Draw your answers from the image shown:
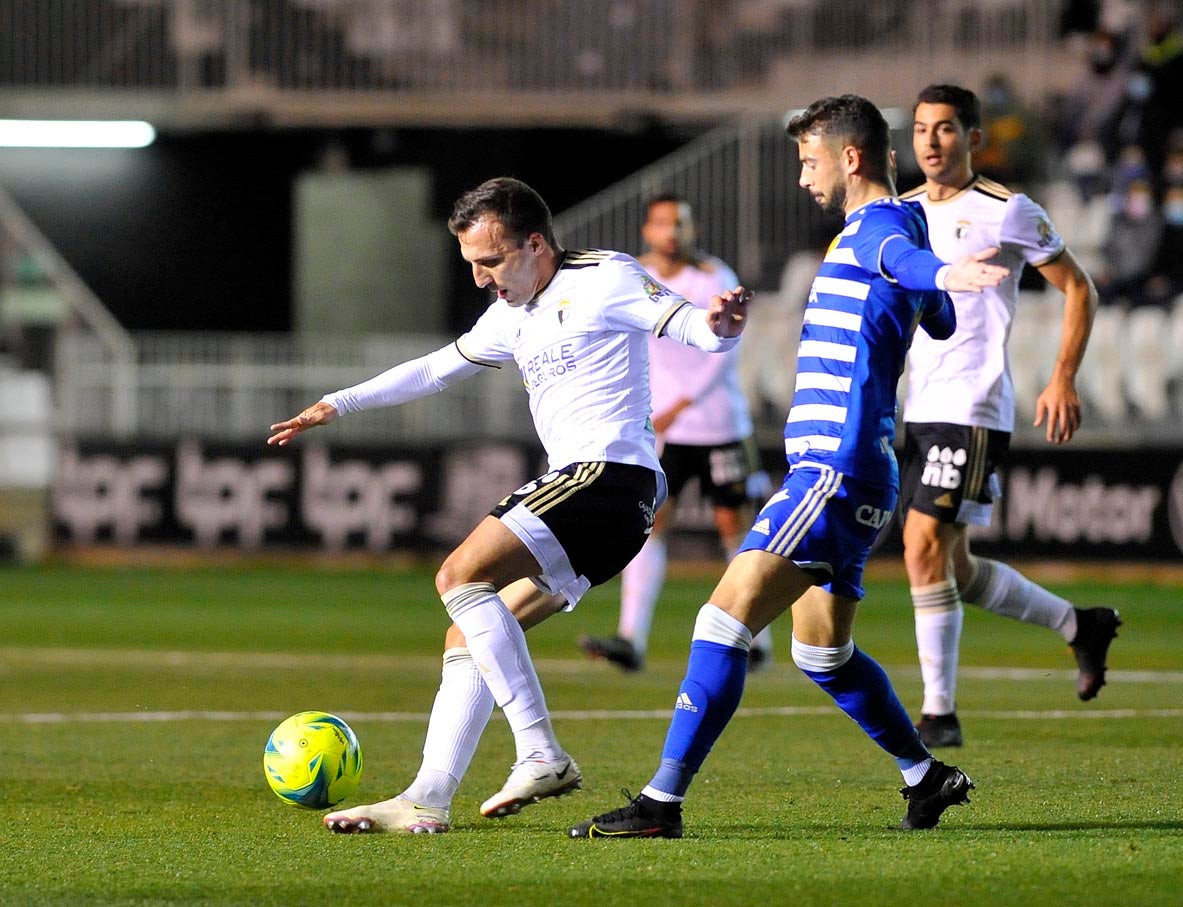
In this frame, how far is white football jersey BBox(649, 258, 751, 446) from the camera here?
10.7 meters

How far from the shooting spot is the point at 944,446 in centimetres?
780

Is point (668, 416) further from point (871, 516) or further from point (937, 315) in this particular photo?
point (871, 516)

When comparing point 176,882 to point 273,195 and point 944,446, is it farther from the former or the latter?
point 273,195

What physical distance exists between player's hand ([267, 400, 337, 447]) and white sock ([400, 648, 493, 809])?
833mm

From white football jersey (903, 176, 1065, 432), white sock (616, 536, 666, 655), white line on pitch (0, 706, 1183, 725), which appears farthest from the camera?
white sock (616, 536, 666, 655)

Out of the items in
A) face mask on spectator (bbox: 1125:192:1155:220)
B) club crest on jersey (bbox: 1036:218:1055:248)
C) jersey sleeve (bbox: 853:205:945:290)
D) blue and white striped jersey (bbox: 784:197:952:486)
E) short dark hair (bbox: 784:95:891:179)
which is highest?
face mask on spectator (bbox: 1125:192:1155:220)

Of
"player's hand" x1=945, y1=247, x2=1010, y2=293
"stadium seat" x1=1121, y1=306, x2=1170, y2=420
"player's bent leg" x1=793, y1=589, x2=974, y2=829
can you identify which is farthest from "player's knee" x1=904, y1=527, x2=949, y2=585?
"stadium seat" x1=1121, y1=306, x2=1170, y2=420

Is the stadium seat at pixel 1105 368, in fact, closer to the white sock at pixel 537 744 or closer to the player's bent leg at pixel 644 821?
the white sock at pixel 537 744

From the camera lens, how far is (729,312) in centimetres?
542

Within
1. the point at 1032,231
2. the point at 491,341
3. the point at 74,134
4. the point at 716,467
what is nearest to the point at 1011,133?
the point at 716,467

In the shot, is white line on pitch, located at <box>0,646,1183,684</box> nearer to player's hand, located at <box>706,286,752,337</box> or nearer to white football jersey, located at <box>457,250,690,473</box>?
white football jersey, located at <box>457,250,690,473</box>

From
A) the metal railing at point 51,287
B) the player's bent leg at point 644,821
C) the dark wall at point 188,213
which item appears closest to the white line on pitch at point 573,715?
the player's bent leg at point 644,821

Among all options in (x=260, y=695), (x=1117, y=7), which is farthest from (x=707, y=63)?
(x=260, y=695)

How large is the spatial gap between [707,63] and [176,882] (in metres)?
21.2
